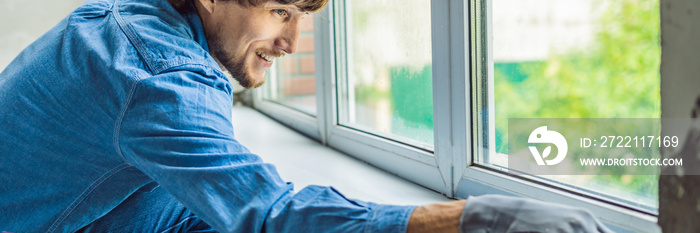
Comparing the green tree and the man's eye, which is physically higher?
the man's eye

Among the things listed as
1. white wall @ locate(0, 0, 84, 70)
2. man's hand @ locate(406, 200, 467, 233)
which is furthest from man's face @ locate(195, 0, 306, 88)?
white wall @ locate(0, 0, 84, 70)

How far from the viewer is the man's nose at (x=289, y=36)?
104 centimetres

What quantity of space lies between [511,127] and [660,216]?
0.39m

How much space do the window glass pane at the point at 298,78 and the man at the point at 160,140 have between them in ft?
3.09

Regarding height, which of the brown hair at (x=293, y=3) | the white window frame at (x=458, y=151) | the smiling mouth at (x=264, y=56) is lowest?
the white window frame at (x=458, y=151)

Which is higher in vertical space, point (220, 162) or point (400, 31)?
point (400, 31)

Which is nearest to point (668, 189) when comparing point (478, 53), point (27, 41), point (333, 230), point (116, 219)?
point (333, 230)

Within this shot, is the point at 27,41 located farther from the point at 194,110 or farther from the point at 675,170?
the point at 675,170

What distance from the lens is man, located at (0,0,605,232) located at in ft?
1.86

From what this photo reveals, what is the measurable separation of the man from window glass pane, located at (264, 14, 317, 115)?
0.94 metres

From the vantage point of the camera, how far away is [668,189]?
61 cm

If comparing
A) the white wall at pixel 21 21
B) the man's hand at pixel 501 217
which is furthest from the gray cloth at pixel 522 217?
the white wall at pixel 21 21

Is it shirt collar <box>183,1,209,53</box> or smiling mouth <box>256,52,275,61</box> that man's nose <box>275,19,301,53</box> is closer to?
smiling mouth <box>256,52,275,61</box>

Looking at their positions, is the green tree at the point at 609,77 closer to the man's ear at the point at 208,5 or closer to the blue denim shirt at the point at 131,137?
the blue denim shirt at the point at 131,137
